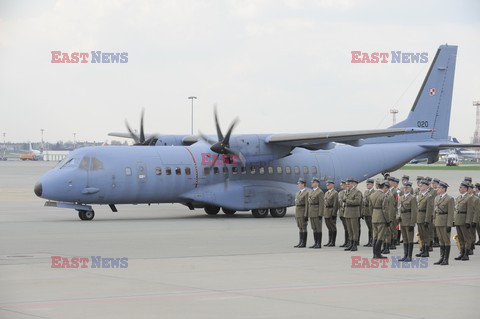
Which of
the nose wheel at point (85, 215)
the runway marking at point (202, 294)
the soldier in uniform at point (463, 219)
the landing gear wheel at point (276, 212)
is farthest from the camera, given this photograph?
the landing gear wheel at point (276, 212)

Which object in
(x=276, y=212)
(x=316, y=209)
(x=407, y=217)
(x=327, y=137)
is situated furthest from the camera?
(x=276, y=212)

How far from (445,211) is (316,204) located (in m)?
3.80

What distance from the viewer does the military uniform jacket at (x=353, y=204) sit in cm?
1977

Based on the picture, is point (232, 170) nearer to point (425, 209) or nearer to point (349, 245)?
point (349, 245)

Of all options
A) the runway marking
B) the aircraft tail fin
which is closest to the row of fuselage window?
the aircraft tail fin

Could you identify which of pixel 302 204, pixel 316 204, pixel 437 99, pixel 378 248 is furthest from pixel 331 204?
pixel 437 99

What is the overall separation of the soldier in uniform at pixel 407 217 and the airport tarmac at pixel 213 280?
1.92 feet

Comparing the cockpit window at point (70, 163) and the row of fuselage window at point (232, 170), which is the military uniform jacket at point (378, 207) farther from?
the cockpit window at point (70, 163)

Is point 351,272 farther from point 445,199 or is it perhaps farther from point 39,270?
point 39,270

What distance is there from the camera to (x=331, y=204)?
68.1 feet

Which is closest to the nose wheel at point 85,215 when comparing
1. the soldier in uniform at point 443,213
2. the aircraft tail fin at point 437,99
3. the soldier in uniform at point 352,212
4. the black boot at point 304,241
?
the black boot at point 304,241

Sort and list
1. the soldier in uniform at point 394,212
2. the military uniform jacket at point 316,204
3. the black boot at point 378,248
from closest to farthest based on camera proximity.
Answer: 1. the black boot at point 378,248
2. the soldier in uniform at point 394,212
3. the military uniform jacket at point 316,204

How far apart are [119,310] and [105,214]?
20521 millimetres

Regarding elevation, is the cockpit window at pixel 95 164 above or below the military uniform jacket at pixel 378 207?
above
